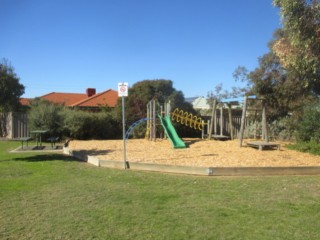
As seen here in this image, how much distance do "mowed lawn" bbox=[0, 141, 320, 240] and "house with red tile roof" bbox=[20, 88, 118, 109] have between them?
76.7 feet

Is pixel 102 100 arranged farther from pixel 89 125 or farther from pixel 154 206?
pixel 154 206

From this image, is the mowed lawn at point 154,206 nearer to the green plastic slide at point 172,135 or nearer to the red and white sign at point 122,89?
the red and white sign at point 122,89

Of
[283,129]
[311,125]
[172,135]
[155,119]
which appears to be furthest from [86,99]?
[311,125]

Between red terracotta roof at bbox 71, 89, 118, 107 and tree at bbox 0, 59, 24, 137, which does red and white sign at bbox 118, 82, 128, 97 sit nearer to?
tree at bbox 0, 59, 24, 137

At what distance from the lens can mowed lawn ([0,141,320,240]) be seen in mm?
4984

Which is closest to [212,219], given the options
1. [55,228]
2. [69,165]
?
[55,228]

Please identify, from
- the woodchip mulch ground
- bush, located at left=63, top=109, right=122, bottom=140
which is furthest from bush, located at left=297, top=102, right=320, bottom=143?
bush, located at left=63, top=109, right=122, bottom=140

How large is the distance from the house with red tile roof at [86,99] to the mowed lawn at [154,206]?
23.4m

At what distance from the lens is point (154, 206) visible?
6238mm

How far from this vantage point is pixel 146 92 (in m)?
26.0

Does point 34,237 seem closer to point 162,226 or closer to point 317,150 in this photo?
point 162,226

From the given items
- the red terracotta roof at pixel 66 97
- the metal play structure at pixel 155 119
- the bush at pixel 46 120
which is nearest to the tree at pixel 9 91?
the bush at pixel 46 120

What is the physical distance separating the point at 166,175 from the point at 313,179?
11.9 ft

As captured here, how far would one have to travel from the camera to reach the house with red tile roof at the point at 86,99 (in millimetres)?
36359
